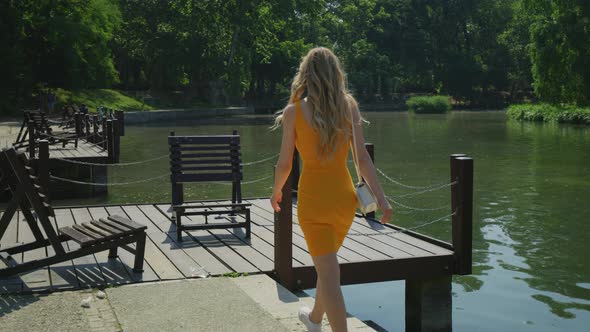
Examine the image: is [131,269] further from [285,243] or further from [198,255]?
[285,243]

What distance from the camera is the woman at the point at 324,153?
4387 millimetres

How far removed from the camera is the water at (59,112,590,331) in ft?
29.9

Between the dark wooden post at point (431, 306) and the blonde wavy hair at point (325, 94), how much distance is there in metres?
3.60

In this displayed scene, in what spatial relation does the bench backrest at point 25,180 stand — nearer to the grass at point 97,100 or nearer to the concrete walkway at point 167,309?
the concrete walkway at point 167,309

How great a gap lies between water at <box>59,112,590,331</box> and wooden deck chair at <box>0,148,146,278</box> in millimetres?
3210

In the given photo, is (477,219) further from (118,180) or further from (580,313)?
(118,180)

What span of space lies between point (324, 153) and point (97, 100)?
5065cm

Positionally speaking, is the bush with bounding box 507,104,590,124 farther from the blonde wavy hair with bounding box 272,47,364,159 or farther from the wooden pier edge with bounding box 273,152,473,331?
the blonde wavy hair with bounding box 272,47,364,159

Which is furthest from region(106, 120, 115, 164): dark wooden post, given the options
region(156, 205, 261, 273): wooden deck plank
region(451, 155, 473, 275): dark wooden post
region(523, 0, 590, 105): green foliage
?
region(523, 0, 590, 105): green foliage

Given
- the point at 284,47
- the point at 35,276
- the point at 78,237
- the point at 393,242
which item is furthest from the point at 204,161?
the point at 284,47

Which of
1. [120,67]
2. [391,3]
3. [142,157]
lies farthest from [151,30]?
[142,157]

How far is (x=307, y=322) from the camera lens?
5.11 metres

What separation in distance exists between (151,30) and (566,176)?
4940 cm

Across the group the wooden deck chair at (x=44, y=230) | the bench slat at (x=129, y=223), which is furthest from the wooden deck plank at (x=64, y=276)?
the bench slat at (x=129, y=223)
